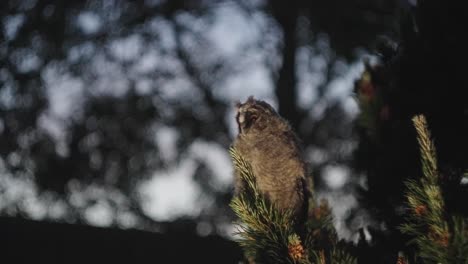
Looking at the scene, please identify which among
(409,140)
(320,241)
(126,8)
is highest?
(126,8)

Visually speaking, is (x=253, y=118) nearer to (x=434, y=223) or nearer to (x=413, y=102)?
(x=413, y=102)

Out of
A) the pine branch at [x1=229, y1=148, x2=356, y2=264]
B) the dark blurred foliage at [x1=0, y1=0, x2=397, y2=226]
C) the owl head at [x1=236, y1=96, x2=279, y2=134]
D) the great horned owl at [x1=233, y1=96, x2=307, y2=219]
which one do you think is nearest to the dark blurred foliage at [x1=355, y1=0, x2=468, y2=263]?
the great horned owl at [x1=233, y1=96, x2=307, y2=219]

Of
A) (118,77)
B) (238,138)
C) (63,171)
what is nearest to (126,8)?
(118,77)

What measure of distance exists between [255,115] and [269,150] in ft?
0.52

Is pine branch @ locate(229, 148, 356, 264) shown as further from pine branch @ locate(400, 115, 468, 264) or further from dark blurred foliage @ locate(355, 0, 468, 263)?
dark blurred foliage @ locate(355, 0, 468, 263)

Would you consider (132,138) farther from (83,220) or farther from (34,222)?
(34,222)

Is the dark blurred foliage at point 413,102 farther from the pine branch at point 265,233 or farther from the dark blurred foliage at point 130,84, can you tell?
the dark blurred foliage at point 130,84

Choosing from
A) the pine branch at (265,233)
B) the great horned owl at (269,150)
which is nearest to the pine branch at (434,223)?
the pine branch at (265,233)

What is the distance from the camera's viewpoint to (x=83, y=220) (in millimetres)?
8516

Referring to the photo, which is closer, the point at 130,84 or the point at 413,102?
the point at 413,102

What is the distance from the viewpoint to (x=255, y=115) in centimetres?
179

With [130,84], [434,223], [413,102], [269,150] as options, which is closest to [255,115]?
[269,150]

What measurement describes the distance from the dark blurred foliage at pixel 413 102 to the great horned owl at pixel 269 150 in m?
0.32

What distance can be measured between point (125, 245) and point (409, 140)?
3557mm
